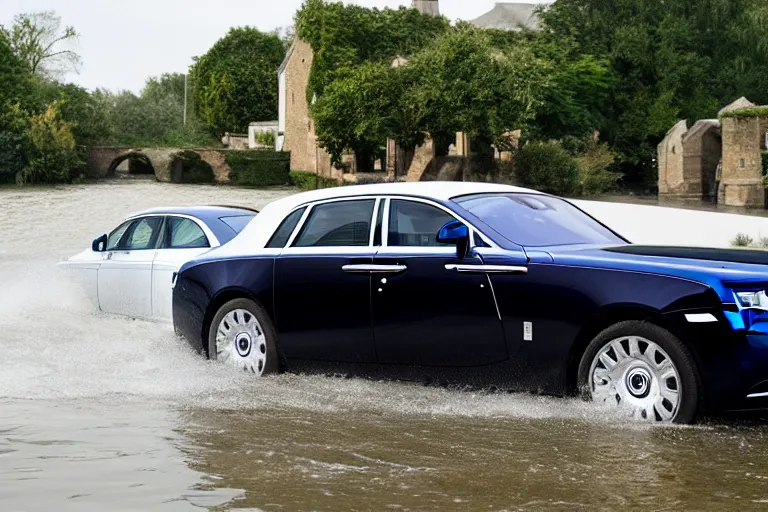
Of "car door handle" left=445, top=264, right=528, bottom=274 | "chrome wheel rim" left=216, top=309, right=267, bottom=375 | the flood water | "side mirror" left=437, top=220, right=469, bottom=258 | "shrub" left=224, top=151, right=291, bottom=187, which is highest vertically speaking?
"shrub" left=224, top=151, right=291, bottom=187

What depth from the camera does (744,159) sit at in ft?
204

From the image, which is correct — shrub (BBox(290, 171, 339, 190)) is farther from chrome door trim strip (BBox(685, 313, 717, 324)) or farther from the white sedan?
chrome door trim strip (BBox(685, 313, 717, 324))

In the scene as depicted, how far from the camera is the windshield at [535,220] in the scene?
26.5 ft

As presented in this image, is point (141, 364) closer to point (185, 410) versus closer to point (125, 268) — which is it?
point (185, 410)

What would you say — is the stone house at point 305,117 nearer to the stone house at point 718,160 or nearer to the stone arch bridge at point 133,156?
the stone arch bridge at point 133,156

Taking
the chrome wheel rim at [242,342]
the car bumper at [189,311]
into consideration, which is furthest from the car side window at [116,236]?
the chrome wheel rim at [242,342]

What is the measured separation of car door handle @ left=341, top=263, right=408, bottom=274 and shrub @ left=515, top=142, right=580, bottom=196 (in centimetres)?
5050

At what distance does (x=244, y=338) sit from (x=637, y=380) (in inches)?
136

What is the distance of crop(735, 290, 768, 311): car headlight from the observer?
6.88 metres

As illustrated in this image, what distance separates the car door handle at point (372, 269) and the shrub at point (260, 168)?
82534mm

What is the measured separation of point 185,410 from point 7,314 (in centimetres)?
664

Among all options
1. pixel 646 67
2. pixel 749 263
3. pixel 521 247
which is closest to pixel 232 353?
pixel 521 247

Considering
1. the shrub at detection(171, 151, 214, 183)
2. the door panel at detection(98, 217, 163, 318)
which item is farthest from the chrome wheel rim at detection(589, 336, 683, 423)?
the shrub at detection(171, 151, 214, 183)

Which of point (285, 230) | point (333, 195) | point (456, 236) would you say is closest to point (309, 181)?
point (285, 230)
